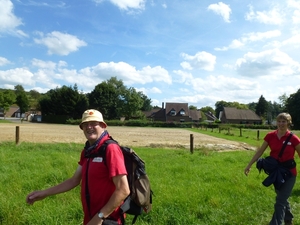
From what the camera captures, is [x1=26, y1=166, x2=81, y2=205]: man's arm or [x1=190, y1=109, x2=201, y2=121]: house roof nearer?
[x1=26, y1=166, x2=81, y2=205]: man's arm

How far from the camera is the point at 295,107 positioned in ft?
240

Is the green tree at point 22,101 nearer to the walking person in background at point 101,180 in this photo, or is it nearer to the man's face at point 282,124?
the man's face at point 282,124

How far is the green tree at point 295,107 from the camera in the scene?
7119 cm

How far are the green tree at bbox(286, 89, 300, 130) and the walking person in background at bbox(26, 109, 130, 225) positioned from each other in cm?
7741

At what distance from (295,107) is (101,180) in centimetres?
8054

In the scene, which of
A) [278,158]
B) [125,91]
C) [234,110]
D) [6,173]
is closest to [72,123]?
[125,91]

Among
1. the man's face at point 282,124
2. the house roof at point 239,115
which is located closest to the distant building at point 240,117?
the house roof at point 239,115

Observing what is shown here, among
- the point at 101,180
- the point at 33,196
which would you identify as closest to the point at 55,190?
the point at 33,196

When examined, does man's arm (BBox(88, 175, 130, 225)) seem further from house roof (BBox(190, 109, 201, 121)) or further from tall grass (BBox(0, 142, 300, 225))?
house roof (BBox(190, 109, 201, 121))

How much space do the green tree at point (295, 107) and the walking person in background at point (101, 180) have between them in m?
77.4

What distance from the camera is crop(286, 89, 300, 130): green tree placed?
7119 cm

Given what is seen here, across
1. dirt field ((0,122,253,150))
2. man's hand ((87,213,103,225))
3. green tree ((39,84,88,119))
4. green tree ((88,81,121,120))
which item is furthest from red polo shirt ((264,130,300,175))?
green tree ((88,81,121,120))

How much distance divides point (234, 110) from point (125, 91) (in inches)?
1701

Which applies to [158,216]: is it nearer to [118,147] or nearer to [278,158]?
[278,158]
